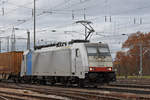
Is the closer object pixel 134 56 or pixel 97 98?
pixel 97 98

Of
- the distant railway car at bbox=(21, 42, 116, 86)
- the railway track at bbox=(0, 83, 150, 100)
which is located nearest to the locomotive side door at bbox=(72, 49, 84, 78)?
the distant railway car at bbox=(21, 42, 116, 86)

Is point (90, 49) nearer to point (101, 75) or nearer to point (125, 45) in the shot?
point (101, 75)

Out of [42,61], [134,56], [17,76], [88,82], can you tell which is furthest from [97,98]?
[134,56]

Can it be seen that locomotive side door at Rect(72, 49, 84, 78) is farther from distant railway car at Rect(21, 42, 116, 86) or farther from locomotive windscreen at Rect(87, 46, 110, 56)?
locomotive windscreen at Rect(87, 46, 110, 56)

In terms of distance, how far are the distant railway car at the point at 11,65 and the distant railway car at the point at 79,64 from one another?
7.08 meters

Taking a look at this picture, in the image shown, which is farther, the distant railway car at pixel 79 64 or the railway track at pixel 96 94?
the distant railway car at pixel 79 64

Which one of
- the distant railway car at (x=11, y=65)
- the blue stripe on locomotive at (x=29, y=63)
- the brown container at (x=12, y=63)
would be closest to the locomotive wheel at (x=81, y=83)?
the blue stripe on locomotive at (x=29, y=63)

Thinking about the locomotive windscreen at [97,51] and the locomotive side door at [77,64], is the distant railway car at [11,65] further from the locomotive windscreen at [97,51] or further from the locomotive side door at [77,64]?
the locomotive windscreen at [97,51]

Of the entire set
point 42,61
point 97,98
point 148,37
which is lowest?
point 97,98

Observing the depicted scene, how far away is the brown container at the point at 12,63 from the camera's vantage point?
34.1 meters

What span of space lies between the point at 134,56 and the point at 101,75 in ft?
155

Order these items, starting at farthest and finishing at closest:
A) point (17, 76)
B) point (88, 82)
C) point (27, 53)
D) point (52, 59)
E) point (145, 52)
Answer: point (145, 52)
point (17, 76)
point (27, 53)
point (52, 59)
point (88, 82)

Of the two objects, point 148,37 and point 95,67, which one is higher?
point 148,37

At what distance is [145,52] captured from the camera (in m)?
68.1
